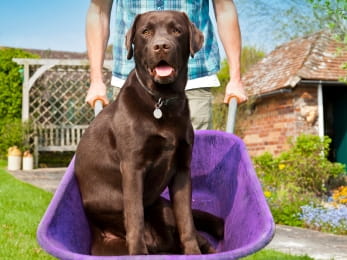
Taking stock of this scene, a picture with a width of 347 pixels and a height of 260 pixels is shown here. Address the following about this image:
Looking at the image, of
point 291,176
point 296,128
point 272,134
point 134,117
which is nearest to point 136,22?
point 134,117

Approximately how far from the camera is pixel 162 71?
1.95 metres

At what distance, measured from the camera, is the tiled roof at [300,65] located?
34.7ft

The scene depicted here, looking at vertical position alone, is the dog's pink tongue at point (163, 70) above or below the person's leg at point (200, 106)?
above

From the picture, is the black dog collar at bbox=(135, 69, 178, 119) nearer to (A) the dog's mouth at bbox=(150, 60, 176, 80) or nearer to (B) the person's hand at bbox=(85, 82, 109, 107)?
(A) the dog's mouth at bbox=(150, 60, 176, 80)

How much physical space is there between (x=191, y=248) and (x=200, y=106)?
93 cm

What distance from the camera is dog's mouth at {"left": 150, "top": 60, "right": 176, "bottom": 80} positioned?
1.94 m

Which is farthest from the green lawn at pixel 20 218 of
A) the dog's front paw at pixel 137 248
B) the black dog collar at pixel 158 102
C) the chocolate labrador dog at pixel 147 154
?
the black dog collar at pixel 158 102

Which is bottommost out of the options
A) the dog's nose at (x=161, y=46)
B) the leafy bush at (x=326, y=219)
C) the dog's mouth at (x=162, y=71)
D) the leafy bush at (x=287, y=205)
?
the leafy bush at (x=287, y=205)

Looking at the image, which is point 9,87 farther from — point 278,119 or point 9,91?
point 278,119

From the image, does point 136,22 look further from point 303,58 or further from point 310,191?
point 303,58

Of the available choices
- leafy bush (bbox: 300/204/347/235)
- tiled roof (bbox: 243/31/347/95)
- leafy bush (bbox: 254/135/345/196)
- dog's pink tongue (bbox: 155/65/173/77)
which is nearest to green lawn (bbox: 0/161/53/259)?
dog's pink tongue (bbox: 155/65/173/77)

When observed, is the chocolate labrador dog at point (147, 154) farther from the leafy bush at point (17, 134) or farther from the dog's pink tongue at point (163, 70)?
the leafy bush at point (17, 134)

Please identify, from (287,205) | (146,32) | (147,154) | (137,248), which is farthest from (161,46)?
(287,205)

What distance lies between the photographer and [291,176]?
8430 millimetres
